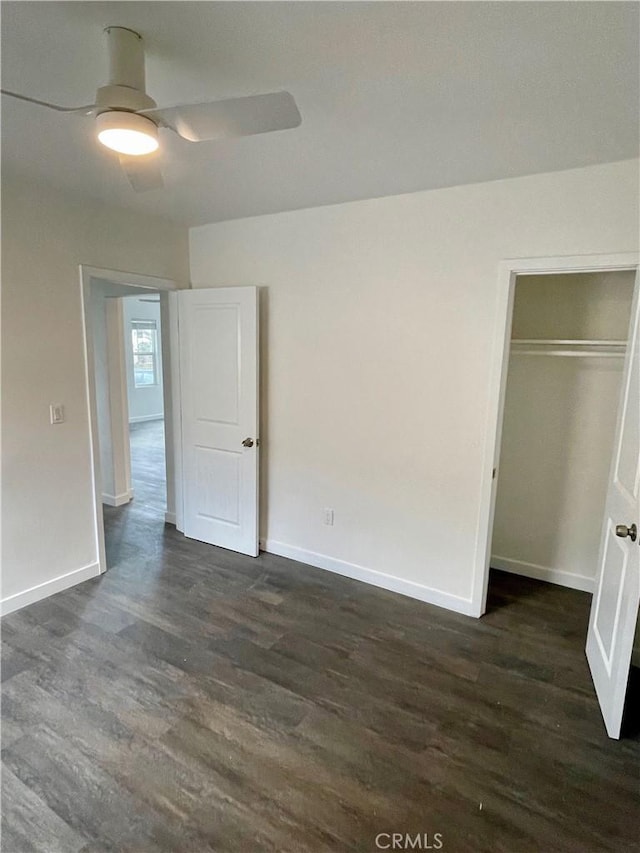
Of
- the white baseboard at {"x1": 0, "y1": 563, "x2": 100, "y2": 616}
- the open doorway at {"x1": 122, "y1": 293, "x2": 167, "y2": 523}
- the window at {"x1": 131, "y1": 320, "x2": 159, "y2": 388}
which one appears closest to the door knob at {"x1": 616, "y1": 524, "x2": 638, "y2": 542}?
the white baseboard at {"x1": 0, "y1": 563, "x2": 100, "y2": 616}

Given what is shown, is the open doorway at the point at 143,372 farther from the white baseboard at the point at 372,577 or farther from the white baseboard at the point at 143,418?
the white baseboard at the point at 372,577

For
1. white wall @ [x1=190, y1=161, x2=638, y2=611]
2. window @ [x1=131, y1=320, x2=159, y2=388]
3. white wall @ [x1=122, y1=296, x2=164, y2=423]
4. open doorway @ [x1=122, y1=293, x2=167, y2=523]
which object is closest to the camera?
white wall @ [x1=190, y1=161, x2=638, y2=611]

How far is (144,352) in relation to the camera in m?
9.43

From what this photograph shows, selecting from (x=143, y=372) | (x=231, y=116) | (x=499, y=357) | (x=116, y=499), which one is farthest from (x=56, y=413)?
(x=143, y=372)

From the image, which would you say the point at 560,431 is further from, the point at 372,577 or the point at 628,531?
the point at 372,577

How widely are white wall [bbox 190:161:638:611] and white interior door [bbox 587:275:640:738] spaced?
673 millimetres

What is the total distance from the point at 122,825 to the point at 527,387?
10.5 feet

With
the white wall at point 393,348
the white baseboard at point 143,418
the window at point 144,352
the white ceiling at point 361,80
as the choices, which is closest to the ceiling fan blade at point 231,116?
the white ceiling at point 361,80

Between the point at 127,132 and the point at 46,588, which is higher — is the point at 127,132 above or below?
above

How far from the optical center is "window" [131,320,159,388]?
9195 mm

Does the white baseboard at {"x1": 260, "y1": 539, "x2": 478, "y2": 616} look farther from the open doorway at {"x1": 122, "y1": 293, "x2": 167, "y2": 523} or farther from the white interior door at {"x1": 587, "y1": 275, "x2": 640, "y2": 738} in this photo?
the open doorway at {"x1": 122, "y1": 293, "x2": 167, "y2": 523}

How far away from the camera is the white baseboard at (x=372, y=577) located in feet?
9.77

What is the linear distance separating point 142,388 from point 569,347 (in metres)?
8.08

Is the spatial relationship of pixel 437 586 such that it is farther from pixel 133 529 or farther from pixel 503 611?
pixel 133 529
